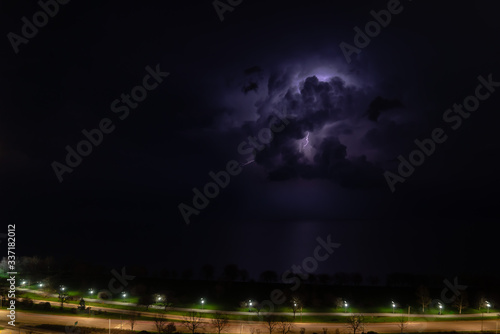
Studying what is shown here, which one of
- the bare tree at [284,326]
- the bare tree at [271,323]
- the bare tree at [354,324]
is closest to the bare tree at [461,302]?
the bare tree at [354,324]

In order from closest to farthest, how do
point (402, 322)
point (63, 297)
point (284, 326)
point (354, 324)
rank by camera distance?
point (284, 326)
point (354, 324)
point (402, 322)
point (63, 297)

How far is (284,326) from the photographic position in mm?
20016

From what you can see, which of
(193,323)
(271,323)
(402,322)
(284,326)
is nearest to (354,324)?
(402,322)

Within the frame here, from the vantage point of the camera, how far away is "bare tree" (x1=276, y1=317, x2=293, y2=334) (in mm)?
20131

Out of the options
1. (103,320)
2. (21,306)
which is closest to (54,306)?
(21,306)

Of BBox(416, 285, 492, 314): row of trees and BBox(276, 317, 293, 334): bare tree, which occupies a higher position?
BBox(416, 285, 492, 314): row of trees

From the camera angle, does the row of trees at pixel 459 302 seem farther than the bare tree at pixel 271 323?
Yes

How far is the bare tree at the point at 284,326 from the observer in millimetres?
20131

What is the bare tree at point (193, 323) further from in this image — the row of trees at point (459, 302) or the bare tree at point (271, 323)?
the row of trees at point (459, 302)

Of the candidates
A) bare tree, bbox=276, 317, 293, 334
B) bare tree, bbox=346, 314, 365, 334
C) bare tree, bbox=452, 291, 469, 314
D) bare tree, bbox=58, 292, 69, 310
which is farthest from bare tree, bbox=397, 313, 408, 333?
bare tree, bbox=58, 292, 69, 310

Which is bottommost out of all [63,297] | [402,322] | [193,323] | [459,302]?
[402,322]

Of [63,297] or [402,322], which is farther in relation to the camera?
[63,297]

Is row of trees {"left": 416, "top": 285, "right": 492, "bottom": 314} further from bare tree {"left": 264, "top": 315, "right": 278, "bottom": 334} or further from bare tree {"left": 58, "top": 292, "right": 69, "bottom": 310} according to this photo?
bare tree {"left": 58, "top": 292, "right": 69, "bottom": 310}

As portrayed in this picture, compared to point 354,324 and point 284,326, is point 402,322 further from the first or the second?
point 284,326
